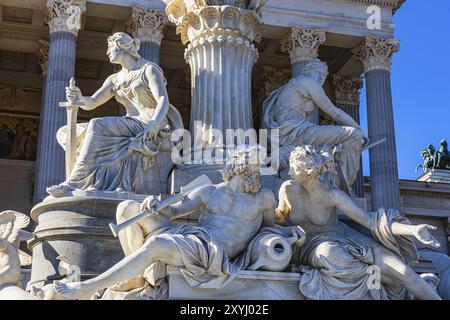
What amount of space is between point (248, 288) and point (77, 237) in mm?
2807

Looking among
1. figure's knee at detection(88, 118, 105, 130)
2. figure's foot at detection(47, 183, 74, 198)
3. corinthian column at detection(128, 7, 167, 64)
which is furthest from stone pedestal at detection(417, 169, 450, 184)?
figure's foot at detection(47, 183, 74, 198)

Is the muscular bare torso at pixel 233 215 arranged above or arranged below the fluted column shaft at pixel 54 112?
below

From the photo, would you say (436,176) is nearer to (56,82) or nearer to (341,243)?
(56,82)

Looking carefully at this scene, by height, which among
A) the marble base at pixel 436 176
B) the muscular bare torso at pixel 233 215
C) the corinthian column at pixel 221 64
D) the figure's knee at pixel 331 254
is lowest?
the figure's knee at pixel 331 254

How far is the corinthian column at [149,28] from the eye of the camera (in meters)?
36.6

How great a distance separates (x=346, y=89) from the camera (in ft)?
149

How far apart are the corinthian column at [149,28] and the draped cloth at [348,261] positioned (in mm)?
28560

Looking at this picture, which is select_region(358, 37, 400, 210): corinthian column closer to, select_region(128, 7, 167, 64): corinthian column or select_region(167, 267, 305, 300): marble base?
select_region(128, 7, 167, 64): corinthian column

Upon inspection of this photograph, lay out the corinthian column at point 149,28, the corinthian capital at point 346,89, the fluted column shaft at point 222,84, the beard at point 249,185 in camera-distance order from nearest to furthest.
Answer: the beard at point 249,185
the fluted column shaft at point 222,84
the corinthian column at point 149,28
the corinthian capital at point 346,89

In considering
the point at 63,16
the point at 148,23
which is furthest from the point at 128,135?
the point at 148,23

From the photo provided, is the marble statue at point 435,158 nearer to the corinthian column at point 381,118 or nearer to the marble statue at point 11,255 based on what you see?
the corinthian column at point 381,118

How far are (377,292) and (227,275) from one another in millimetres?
1672

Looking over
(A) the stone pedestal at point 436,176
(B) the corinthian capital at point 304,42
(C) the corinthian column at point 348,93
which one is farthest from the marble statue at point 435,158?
(B) the corinthian capital at point 304,42

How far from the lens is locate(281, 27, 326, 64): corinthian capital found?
39.4m
